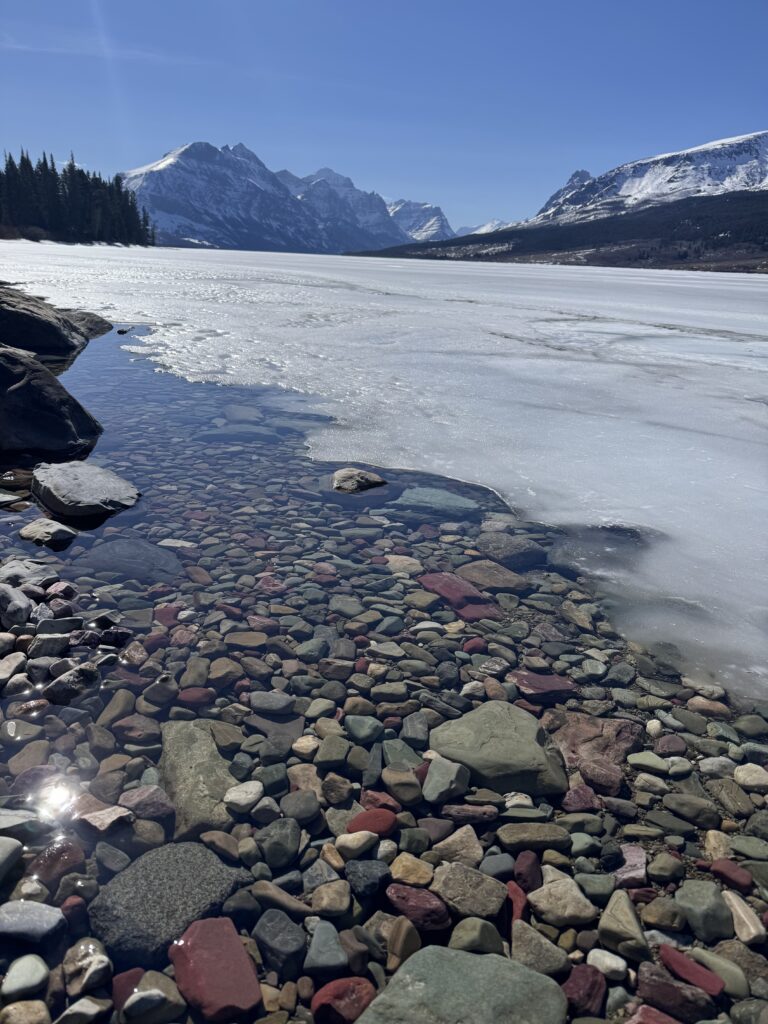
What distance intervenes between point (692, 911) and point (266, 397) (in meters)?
10.1

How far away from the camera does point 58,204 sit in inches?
3403

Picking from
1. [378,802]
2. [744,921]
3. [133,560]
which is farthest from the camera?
[133,560]

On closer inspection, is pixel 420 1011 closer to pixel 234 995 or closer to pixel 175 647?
pixel 234 995

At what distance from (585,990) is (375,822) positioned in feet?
3.72

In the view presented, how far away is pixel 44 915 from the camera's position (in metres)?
2.45

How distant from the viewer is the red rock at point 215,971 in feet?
7.30

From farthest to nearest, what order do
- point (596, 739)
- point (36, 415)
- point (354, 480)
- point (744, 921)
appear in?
point (36, 415) < point (354, 480) < point (596, 739) < point (744, 921)

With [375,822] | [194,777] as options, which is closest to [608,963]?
A: [375,822]

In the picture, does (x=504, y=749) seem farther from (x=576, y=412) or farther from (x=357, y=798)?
(x=576, y=412)

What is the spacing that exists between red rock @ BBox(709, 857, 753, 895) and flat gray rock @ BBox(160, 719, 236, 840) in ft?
7.74

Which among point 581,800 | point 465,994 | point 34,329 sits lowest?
point 581,800

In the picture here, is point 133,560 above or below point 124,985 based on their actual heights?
above

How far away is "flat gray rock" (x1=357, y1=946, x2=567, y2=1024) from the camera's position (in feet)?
6.97

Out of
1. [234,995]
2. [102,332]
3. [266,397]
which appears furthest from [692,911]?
[102,332]
